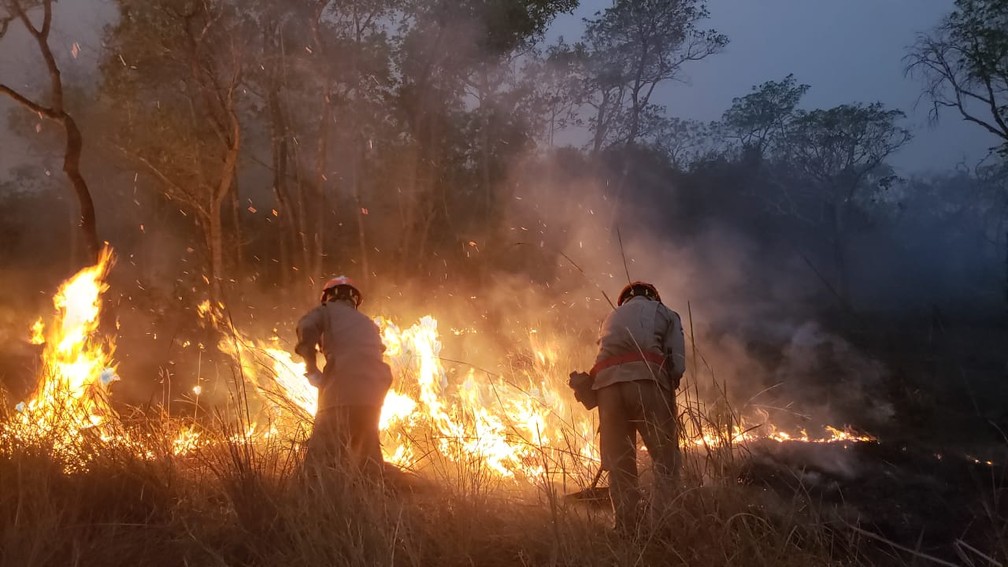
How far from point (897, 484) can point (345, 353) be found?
7.80 m

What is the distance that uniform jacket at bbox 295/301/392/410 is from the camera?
5.08 m

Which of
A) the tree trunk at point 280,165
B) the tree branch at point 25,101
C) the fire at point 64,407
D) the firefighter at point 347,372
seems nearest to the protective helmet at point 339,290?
the firefighter at point 347,372

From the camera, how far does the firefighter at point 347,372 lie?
16.4 ft

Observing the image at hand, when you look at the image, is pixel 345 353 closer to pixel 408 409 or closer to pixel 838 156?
pixel 408 409

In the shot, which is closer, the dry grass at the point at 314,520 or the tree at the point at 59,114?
the dry grass at the point at 314,520

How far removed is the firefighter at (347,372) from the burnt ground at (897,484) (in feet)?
12.1

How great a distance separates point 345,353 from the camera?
5207 mm

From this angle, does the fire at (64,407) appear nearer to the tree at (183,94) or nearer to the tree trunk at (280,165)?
the tree at (183,94)

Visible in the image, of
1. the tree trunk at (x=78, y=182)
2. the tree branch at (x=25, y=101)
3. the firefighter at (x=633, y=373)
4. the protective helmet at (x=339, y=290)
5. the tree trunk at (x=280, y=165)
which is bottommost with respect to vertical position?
the firefighter at (x=633, y=373)

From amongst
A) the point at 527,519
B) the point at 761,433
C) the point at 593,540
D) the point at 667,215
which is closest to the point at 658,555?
the point at 593,540

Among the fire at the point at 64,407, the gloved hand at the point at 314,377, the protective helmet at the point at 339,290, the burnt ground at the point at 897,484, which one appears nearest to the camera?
the fire at the point at 64,407

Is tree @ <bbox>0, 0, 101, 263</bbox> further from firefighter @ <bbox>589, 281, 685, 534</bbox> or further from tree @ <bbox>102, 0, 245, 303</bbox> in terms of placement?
firefighter @ <bbox>589, 281, 685, 534</bbox>

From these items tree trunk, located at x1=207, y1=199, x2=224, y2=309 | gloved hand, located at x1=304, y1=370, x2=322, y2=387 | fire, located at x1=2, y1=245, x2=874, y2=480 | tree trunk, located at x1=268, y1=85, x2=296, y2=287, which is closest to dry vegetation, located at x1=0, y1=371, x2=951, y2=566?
fire, located at x1=2, y1=245, x2=874, y2=480

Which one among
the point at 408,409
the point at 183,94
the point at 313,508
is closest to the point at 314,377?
the point at 408,409
